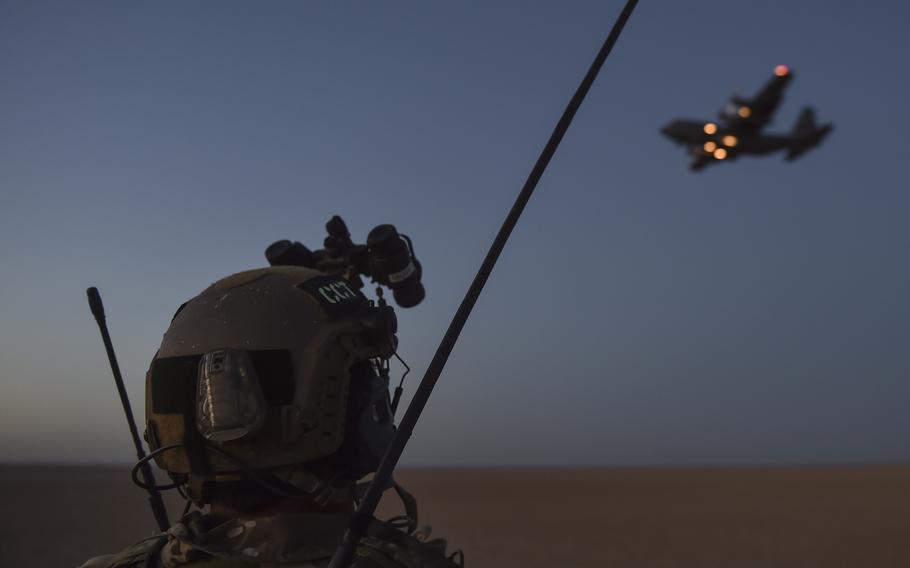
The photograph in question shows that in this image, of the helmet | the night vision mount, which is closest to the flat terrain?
the night vision mount

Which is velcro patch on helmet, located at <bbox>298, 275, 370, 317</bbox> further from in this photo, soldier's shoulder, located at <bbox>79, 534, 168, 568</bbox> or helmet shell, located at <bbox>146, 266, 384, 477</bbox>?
soldier's shoulder, located at <bbox>79, 534, 168, 568</bbox>

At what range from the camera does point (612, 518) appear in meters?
25.9

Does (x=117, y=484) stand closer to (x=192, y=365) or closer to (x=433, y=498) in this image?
(x=433, y=498)

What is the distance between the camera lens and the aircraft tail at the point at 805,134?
44938mm

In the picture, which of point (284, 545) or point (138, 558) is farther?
point (138, 558)

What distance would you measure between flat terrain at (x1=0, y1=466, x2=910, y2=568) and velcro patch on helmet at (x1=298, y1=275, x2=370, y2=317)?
46.8 feet

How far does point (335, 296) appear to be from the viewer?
266 centimetres

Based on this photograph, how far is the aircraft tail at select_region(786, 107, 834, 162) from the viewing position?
44.9 meters

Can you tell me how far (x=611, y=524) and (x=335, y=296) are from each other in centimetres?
2306

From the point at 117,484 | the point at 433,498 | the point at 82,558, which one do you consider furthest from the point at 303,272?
the point at 117,484

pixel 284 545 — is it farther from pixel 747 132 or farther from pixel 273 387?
pixel 747 132

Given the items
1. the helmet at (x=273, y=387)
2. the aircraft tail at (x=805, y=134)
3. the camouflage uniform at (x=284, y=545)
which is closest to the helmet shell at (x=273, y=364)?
the helmet at (x=273, y=387)

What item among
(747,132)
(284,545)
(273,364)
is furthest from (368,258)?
(747,132)

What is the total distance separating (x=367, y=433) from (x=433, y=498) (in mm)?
33530
